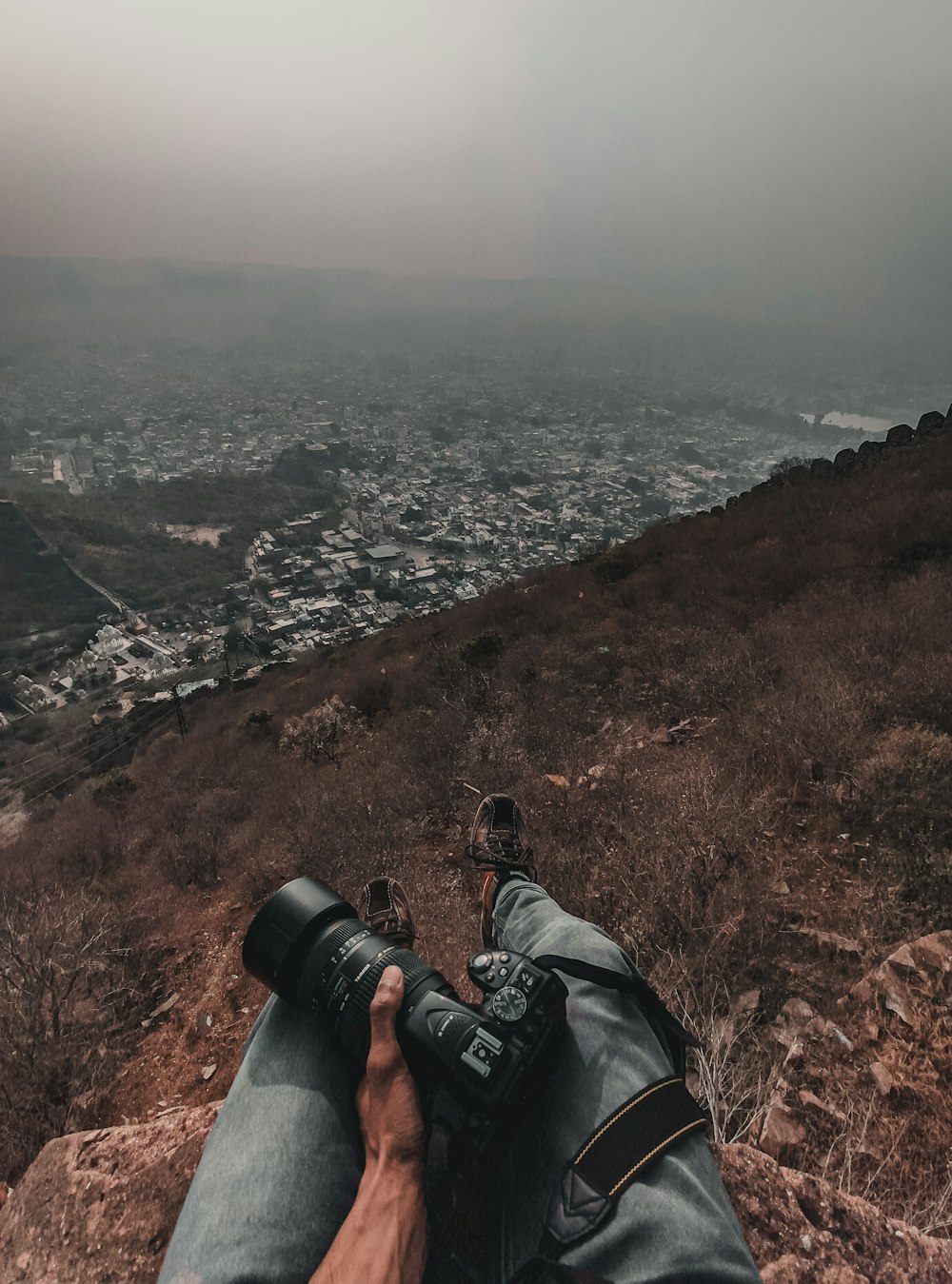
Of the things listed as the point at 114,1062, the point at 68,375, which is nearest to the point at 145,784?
the point at 114,1062

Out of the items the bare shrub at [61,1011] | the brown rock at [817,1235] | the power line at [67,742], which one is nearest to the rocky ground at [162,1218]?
the brown rock at [817,1235]

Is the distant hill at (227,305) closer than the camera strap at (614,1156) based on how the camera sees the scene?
No

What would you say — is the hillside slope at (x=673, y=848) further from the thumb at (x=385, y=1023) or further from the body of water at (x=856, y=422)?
the body of water at (x=856, y=422)

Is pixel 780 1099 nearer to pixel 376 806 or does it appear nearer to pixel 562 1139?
pixel 562 1139

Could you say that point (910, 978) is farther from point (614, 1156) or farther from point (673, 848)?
point (614, 1156)

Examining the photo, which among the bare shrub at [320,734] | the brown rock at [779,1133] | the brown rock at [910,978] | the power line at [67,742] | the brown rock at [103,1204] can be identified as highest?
the brown rock at [910,978]
